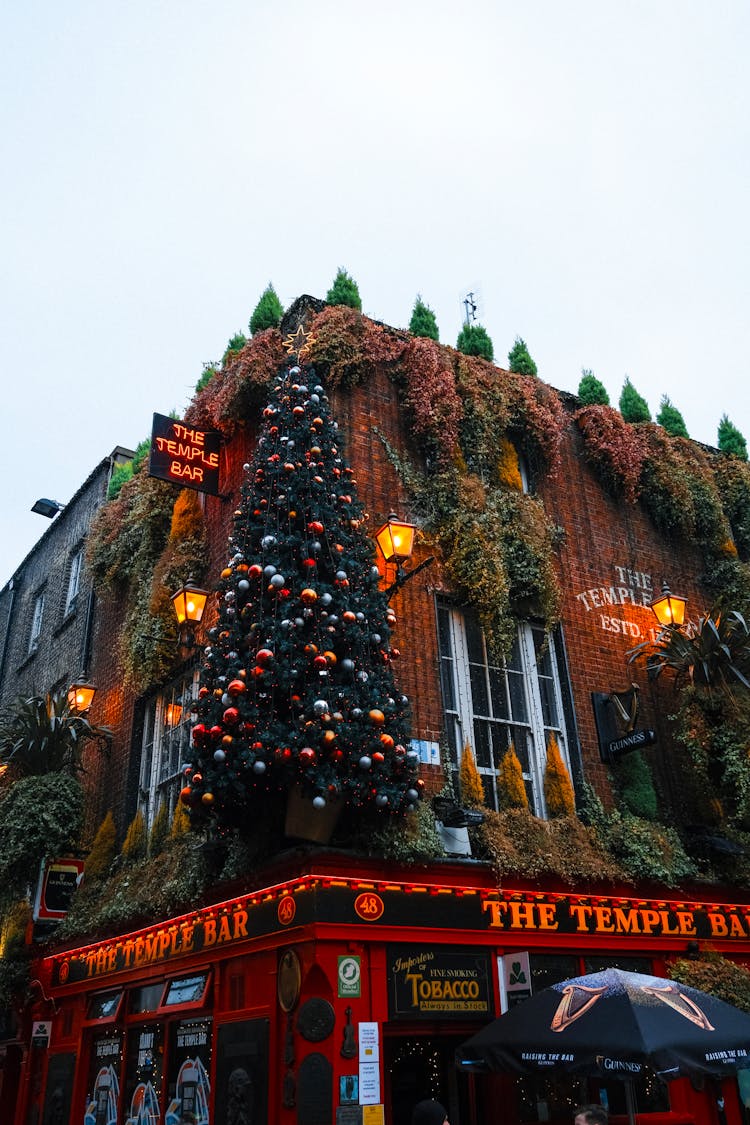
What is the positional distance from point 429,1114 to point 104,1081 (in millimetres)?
7560

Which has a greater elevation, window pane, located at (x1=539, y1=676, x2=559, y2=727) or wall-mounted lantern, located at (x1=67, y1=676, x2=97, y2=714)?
wall-mounted lantern, located at (x1=67, y1=676, x2=97, y2=714)

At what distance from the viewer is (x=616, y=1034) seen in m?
6.68

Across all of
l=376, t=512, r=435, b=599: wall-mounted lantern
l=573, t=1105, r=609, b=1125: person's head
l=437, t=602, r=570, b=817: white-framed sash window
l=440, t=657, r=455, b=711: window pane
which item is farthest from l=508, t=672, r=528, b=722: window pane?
l=573, t=1105, r=609, b=1125: person's head

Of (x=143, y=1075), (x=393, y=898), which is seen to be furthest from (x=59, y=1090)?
(x=393, y=898)

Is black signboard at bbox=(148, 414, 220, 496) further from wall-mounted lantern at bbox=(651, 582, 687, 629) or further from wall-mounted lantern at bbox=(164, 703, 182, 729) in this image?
wall-mounted lantern at bbox=(651, 582, 687, 629)

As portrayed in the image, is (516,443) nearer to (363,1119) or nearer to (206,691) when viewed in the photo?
(206,691)

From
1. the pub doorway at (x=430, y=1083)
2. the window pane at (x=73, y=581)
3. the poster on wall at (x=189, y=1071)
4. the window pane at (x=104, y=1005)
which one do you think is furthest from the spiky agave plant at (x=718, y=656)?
the window pane at (x=73, y=581)

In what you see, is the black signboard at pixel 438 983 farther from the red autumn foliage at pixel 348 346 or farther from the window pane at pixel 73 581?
the window pane at pixel 73 581

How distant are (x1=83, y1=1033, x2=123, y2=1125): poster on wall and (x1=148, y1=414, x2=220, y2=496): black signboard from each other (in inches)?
278

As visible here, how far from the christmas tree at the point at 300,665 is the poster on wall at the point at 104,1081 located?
14.3ft

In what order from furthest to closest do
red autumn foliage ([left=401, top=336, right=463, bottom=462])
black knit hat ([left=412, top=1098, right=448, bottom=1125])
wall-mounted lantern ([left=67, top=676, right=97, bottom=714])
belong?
1. wall-mounted lantern ([left=67, top=676, right=97, bottom=714])
2. red autumn foliage ([left=401, top=336, right=463, bottom=462])
3. black knit hat ([left=412, top=1098, right=448, bottom=1125])

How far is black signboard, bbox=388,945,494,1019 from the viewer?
8844 mm

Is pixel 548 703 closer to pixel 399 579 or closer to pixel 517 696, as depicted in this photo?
pixel 517 696

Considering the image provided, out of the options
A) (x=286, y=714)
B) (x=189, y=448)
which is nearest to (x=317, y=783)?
(x=286, y=714)
